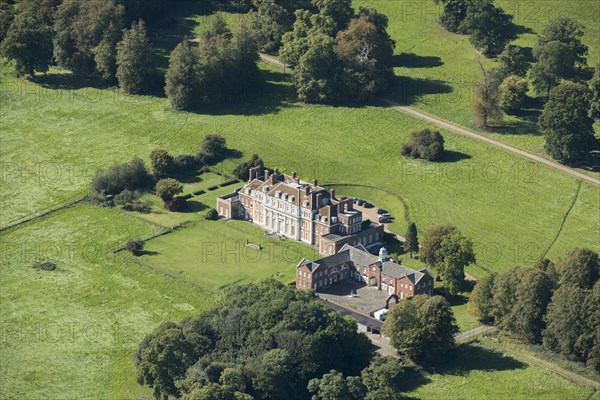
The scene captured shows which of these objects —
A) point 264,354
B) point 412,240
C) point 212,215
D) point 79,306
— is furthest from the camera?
point 212,215

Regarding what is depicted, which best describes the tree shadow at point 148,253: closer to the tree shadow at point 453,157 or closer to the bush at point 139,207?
the bush at point 139,207

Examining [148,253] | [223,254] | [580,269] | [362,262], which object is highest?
[580,269]

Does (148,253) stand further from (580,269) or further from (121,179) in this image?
(580,269)

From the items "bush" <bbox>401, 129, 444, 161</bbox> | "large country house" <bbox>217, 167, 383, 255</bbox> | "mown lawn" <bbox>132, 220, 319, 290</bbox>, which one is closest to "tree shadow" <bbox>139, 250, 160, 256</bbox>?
"mown lawn" <bbox>132, 220, 319, 290</bbox>

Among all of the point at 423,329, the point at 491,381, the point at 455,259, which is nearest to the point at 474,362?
the point at 491,381

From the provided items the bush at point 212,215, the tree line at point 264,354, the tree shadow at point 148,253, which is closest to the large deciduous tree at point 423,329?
the tree line at point 264,354

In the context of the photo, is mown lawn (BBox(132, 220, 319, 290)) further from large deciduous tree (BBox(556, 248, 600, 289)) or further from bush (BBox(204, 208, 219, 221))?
large deciduous tree (BBox(556, 248, 600, 289))

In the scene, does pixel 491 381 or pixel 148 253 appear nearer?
pixel 491 381
